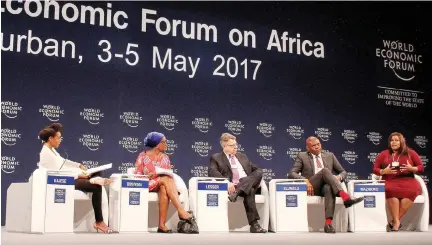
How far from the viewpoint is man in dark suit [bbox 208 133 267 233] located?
18.8ft

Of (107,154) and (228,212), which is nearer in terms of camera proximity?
(228,212)

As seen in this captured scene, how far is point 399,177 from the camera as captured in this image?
6.44 metres

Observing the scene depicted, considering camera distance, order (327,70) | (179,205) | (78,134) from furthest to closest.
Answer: (327,70)
(78,134)
(179,205)

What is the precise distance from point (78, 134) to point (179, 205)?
1885 mm

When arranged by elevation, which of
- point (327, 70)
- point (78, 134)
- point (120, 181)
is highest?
point (327, 70)

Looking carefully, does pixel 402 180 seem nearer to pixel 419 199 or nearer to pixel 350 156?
pixel 419 199

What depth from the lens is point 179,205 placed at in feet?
17.8

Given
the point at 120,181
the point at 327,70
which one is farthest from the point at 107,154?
the point at 327,70

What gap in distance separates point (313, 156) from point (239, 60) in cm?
189

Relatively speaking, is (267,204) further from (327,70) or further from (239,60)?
(327,70)

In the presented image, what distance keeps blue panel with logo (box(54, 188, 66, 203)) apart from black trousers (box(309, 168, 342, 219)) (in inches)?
96.8

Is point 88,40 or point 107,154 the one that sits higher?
point 88,40

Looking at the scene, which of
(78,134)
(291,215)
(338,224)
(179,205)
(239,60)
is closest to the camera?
(179,205)

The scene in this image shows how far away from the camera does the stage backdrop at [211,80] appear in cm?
662
